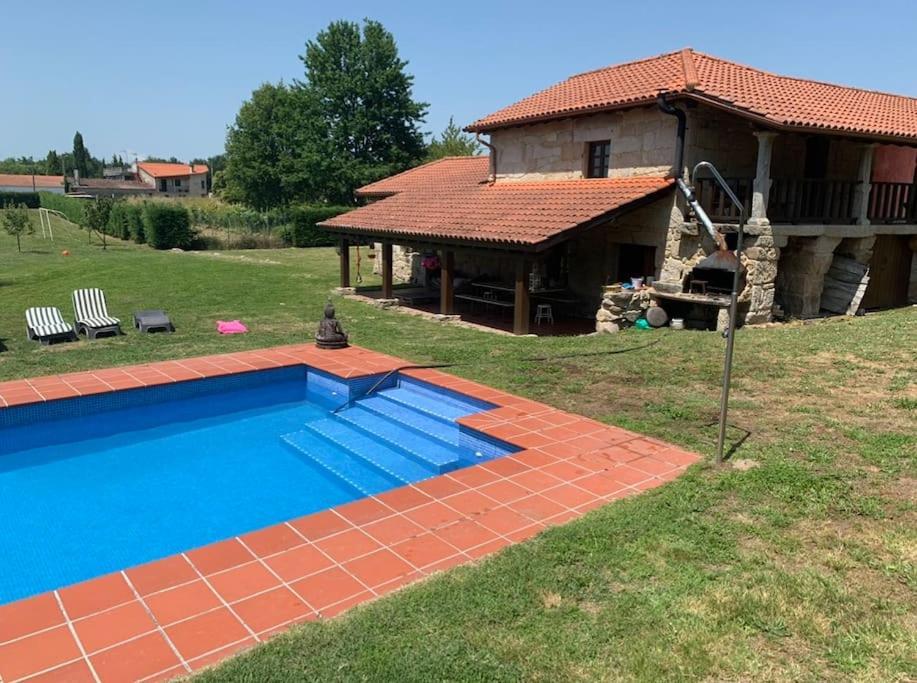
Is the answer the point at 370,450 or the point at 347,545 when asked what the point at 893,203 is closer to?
the point at 370,450

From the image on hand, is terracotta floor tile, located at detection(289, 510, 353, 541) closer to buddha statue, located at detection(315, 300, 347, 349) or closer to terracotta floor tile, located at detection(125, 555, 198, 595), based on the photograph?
terracotta floor tile, located at detection(125, 555, 198, 595)

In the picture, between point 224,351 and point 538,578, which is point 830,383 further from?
point 224,351

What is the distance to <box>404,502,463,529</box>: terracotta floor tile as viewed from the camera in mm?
5543

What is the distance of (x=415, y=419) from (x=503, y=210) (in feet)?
26.3

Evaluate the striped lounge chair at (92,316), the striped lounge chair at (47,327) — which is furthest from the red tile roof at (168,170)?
the striped lounge chair at (47,327)

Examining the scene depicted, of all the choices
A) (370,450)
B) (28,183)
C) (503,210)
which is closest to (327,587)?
(370,450)

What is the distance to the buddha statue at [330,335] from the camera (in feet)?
42.1

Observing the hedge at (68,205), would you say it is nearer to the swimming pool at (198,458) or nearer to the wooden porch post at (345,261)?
the wooden porch post at (345,261)

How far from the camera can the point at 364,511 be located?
5781mm

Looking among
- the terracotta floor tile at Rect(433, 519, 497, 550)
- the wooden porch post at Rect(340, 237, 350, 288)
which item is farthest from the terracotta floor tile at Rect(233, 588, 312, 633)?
the wooden porch post at Rect(340, 237, 350, 288)

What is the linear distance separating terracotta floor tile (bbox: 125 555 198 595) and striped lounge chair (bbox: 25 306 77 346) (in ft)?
33.1

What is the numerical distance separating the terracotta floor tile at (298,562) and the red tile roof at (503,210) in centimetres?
905

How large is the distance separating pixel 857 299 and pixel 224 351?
14.3 metres

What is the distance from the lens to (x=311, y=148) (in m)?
48.8
